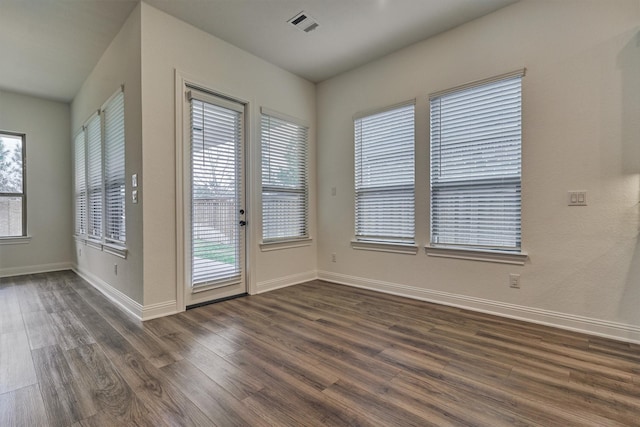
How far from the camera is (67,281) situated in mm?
4551

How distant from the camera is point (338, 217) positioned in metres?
4.35

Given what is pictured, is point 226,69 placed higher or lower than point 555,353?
higher

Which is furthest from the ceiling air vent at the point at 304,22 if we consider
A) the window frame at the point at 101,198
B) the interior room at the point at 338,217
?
the window frame at the point at 101,198

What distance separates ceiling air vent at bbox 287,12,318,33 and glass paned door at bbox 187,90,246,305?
113 centimetres

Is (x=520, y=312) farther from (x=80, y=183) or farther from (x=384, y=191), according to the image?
(x=80, y=183)

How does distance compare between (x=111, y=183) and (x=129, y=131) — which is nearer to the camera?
(x=129, y=131)

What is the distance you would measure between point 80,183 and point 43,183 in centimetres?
93

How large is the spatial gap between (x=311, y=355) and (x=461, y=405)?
3.25 ft

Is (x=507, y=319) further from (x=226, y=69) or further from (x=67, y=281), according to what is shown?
(x=67, y=281)

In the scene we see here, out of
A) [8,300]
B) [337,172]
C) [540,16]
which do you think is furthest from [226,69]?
→ [8,300]

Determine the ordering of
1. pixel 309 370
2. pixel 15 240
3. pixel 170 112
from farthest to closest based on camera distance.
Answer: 1. pixel 15 240
2. pixel 170 112
3. pixel 309 370

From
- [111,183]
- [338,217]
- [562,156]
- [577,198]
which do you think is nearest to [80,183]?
[111,183]

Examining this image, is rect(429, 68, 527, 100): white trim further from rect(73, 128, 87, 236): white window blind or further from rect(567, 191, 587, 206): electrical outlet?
rect(73, 128, 87, 236): white window blind

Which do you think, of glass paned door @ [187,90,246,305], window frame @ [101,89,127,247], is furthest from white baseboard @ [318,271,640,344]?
window frame @ [101,89,127,247]
